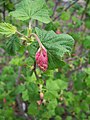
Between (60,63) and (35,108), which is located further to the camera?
(35,108)

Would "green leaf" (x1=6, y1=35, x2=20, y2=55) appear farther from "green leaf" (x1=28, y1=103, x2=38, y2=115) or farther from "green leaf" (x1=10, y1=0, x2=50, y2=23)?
"green leaf" (x1=28, y1=103, x2=38, y2=115)

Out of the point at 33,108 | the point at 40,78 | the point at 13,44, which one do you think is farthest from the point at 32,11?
the point at 33,108

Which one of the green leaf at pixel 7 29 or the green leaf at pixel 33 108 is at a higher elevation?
the green leaf at pixel 7 29

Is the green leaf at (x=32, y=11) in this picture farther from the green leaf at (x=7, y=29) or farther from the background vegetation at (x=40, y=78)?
the green leaf at (x=7, y=29)

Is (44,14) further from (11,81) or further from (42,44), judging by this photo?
(11,81)

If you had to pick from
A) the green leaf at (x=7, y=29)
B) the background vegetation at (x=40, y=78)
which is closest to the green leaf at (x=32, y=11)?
the background vegetation at (x=40, y=78)

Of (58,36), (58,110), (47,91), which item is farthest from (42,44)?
(58,110)

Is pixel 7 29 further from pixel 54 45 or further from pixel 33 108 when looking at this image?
pixel 33 108
